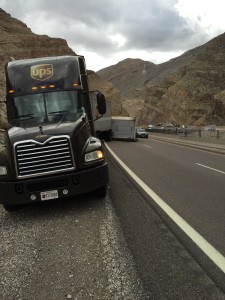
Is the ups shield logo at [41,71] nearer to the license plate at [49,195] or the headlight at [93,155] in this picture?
the headlight at [93,155]

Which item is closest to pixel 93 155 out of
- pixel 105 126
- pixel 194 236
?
pixel 194 236

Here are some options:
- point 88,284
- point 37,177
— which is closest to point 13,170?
point 37,177

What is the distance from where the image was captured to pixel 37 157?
7312 millimetres

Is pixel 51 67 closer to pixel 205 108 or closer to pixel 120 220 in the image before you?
pixel 120 220

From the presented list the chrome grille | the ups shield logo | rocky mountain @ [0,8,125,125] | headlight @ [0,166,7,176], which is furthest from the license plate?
rocky mountain @ [0,8,125,125]

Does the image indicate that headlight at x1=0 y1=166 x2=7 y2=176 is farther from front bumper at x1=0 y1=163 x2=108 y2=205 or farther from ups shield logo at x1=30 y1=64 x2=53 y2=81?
ups shield logo at x1=30 y1=64 x2=53 y2=81

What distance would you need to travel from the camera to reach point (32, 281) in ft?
14.8

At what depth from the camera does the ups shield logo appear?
977 centimetres

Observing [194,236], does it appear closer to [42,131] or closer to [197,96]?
[42,131]

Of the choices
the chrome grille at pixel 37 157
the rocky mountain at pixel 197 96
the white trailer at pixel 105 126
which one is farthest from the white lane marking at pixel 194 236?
the rocky mountain at pixel 197 96

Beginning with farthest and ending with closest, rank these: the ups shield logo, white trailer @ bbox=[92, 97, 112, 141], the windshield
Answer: white trailer @ bbox=[92, 97, 112, 141] → the ups shield logo → the windshield

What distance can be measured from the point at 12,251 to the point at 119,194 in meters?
3.92

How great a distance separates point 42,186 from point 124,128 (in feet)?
107

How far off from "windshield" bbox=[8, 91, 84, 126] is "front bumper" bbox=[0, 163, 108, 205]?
1.74 m
